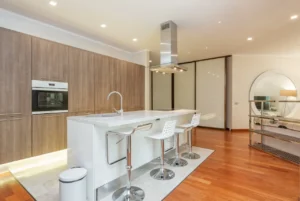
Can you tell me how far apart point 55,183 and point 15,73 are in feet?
6.18

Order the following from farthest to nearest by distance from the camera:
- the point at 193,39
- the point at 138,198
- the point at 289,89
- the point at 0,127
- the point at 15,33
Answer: the point at 289,89
the point at 193,39
the point at 15,33
the point at 0,127
the point at 138,198

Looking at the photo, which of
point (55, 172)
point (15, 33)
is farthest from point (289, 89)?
point (15, 33)

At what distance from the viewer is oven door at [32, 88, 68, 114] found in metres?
2.98

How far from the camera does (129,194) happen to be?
2061 millimetres

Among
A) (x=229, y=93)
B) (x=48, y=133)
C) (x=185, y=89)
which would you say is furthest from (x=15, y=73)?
(x=229, y=93)

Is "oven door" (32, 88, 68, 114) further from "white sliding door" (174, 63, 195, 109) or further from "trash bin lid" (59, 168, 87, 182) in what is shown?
"white sliding door" (174, 63, 195, 109)

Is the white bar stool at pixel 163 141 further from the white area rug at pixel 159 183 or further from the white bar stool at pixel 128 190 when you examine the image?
the white bar stool at pixel 128 190

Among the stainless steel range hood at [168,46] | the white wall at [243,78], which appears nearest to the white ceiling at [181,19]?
the stainless steel range hood at [168,46]

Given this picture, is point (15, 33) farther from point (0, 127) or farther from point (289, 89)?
point (289, 89)

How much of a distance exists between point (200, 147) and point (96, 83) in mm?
3046

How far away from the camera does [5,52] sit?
262 centimetres

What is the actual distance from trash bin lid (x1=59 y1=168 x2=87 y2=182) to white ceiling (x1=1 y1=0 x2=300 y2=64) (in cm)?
257

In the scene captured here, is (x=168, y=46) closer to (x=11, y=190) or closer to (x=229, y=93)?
(x=11, y=190)

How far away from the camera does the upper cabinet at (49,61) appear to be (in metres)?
2.98
